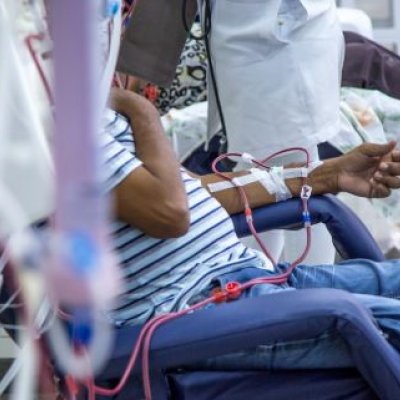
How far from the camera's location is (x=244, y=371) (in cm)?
117

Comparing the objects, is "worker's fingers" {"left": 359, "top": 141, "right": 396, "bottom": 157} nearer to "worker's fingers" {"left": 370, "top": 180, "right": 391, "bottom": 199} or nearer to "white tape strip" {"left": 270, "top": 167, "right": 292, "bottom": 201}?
"worker's fingers" {"left": 370, "top": 180, "right": 391, "bottom": 199}

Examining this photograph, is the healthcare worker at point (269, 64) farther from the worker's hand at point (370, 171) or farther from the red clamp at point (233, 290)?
the red clamp at point (233, 290)

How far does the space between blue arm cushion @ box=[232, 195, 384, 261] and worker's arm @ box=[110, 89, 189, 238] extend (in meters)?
0.31

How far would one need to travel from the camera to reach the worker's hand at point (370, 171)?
1.52 meters

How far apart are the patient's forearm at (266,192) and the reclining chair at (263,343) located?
1.32 feet

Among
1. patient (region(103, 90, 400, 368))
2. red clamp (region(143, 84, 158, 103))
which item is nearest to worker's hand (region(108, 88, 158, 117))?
patient (region(103, 90, 400, 368))

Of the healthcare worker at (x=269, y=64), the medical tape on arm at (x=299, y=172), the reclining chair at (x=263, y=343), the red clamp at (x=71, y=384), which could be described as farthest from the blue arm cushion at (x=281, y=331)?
the healthcare worker at (x=269, y=64)

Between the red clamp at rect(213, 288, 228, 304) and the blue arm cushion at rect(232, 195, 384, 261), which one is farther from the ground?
the red clamp at rect(213, 288, 228, 304)

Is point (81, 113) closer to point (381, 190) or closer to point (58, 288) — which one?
point (58, 288)

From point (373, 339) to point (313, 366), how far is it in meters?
0.13

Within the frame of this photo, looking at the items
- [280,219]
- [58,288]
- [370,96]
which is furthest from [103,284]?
Answer: [370,96]

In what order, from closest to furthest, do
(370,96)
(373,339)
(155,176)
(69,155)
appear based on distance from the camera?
(69,155) → (373,339) → (155,176) → (370,96)

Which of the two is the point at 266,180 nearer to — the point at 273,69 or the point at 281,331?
the point at 273,69

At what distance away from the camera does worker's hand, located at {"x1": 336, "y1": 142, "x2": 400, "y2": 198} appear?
152cm
